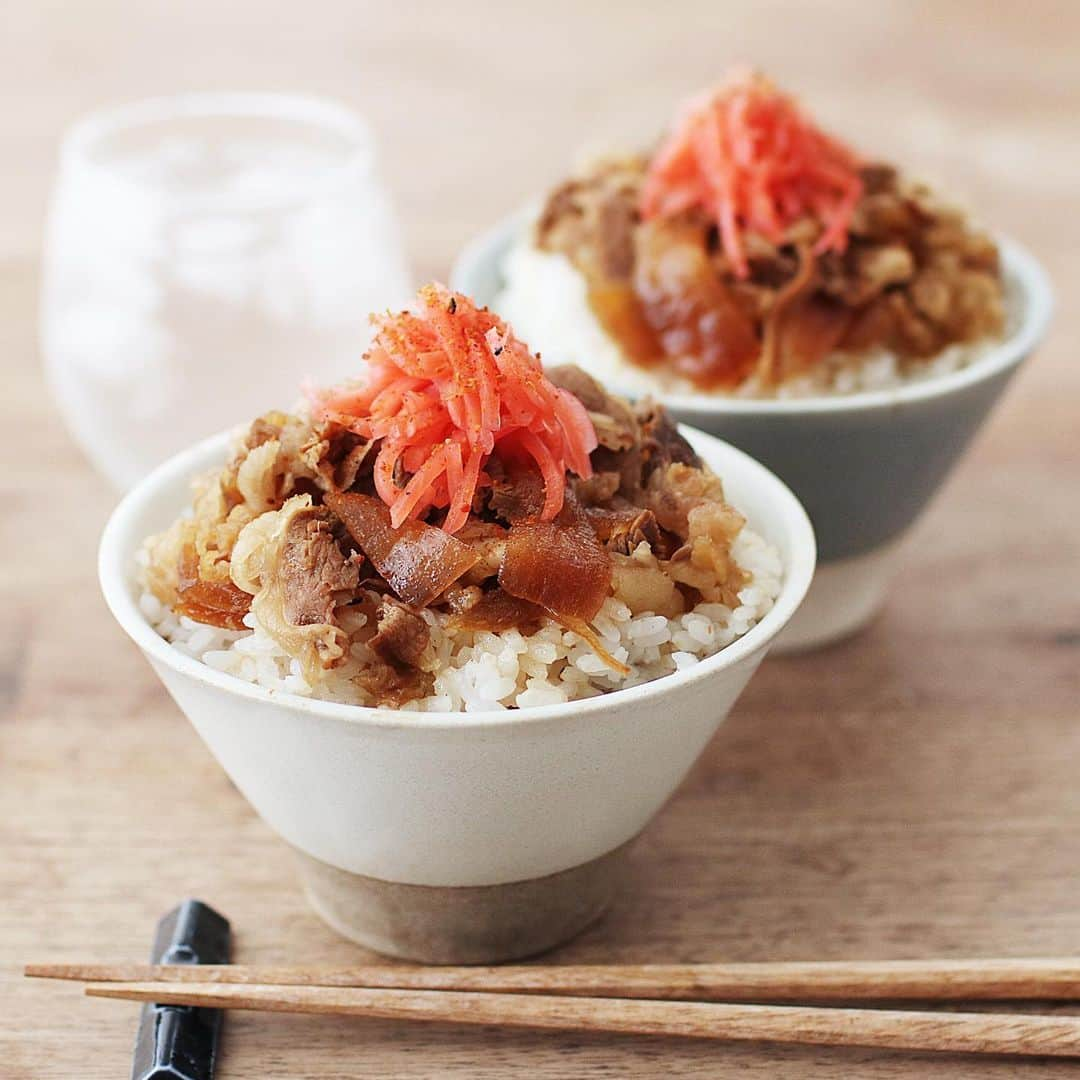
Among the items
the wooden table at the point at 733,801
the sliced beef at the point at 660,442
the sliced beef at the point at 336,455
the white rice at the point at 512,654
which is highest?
the sliced beef at the point at 336,455

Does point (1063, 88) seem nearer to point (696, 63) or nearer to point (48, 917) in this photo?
point (696, 63)

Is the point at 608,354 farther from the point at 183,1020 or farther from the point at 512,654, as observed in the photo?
the point at 183,1020

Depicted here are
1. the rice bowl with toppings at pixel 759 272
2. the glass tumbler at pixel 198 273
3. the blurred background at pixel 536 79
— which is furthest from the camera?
the blurred background at pixel 536 79

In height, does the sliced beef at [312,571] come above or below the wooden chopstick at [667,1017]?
above

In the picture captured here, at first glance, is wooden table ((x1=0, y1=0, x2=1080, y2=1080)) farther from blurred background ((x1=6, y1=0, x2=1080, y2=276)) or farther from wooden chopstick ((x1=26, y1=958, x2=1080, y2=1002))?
blurred background ((x1=6, y1=0, x2=1080, y2=276))

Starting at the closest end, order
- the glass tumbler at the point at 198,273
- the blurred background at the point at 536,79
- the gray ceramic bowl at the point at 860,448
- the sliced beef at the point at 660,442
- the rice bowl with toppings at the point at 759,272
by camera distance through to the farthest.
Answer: the sliced beef at the point at 660,442, the gray ceramic bowl at the point at 860,448, the rice bowl with toppings at the point at 759,272, the glass tumbler at the point at 198,273, the blurred background at the point at 536,79

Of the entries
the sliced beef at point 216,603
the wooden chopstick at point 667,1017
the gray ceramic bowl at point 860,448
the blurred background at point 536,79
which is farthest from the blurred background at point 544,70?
the wooden chopstick at point 667,1017

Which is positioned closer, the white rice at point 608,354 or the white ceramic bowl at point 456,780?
the white ceramic bowl at point 456,780

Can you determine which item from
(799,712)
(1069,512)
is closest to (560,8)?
(1069,512)

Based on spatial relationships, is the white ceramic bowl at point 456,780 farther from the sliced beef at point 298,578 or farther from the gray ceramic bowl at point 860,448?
the gray ceramic bowl at point 860,448
